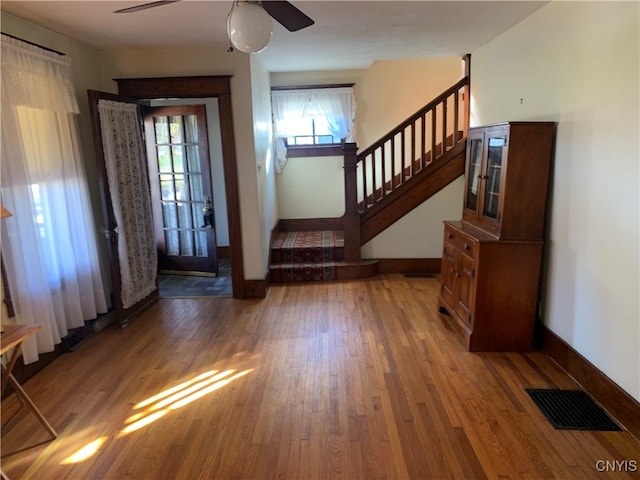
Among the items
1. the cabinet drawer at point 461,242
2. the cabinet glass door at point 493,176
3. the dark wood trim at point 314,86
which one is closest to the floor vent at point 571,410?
the cabinet drawer at point 461,242

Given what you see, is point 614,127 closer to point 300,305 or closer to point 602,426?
point 602,426

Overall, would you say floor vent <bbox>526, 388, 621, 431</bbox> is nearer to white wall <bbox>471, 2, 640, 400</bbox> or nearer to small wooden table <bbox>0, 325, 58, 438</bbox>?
white wall <bbox>471, 2, 640, 400</bbox>

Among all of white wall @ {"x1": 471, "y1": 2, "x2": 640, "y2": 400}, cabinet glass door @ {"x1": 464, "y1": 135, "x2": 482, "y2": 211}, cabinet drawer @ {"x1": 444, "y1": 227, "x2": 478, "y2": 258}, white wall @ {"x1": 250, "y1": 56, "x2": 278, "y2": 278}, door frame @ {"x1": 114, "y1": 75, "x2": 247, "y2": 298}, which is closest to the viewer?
white wall @ {"x1": 471, "y1": 2, "x2": 640, "y2": 400}

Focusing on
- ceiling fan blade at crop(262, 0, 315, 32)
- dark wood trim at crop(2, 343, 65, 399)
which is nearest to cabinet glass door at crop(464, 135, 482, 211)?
ceiling fan blade at crop(262, 0, 315, 32)

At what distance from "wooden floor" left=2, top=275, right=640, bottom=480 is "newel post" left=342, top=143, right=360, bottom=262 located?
140 cm

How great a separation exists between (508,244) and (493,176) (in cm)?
57

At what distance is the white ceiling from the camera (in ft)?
9.49

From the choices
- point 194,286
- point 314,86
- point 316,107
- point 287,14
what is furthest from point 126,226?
point 314,86

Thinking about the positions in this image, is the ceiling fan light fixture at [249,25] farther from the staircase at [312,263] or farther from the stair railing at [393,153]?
the staircase at [312,263]

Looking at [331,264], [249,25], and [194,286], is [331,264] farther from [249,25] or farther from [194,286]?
[249,25]

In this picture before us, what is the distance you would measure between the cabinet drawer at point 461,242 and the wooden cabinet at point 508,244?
1cm

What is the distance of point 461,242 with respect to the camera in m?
3.54

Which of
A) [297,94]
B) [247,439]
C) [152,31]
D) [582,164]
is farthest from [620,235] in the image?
[297,94]

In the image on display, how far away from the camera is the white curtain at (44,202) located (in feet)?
9.29
